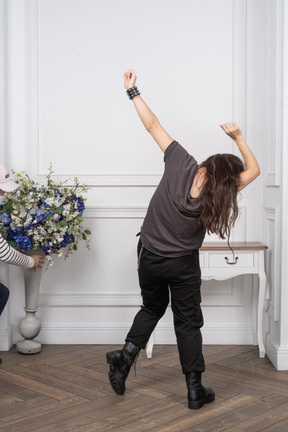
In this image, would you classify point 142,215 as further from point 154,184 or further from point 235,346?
point 235,346

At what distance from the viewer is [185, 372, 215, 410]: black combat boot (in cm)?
296

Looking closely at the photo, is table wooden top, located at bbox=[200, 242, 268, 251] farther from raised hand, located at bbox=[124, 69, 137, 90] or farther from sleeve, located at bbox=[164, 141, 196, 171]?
raised hand, located at bbox=[124, 69, 137, 90]

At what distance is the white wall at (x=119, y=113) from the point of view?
14.1 ft

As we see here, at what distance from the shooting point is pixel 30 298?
412cm

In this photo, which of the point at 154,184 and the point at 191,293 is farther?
the point at 154,184

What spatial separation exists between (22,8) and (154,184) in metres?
1.64

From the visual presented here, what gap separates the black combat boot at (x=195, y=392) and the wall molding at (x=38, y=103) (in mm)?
1715

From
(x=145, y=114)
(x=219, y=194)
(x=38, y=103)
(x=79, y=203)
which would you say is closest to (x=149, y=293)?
(x=219, y=194)

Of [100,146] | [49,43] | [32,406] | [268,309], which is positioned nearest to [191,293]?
[32,406]

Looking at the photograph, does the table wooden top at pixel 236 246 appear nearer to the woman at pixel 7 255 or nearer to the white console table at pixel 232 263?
the white console table at pixel 232 263

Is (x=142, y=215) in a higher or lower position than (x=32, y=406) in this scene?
higher

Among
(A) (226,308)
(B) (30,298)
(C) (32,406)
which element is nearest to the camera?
(C) (32,406)

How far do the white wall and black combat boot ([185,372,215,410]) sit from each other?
1.32 m

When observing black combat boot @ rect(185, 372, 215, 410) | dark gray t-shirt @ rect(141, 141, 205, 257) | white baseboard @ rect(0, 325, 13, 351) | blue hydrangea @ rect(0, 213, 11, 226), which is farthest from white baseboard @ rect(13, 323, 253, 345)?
dark gray t-shirt @ rect(141, 141, 205, 257)
